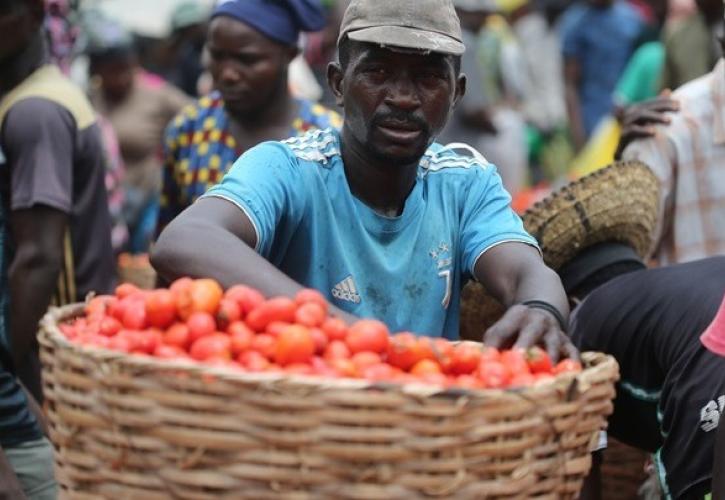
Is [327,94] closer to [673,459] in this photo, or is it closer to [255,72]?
[255,72]

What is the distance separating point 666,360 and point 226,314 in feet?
4.89

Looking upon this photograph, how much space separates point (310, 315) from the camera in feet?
8.75

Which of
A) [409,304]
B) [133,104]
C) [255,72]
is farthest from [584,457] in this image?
[133,104]

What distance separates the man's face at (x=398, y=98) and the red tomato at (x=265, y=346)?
81cm

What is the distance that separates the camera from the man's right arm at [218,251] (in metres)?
2.93

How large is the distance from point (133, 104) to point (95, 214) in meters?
4.79

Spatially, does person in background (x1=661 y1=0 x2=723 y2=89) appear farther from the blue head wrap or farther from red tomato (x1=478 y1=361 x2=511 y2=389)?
red tomato (x1=478 y1=361 x2=511 y2=389)

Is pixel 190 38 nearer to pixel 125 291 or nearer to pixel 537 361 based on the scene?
pixel 125 291

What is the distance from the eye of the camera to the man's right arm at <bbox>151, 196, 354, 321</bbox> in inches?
115

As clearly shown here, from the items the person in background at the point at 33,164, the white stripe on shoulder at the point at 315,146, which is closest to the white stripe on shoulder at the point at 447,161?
the white stripe on shoulder at the point at 315,146

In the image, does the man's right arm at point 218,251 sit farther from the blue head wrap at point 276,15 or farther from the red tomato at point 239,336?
the blue head wrap at point 276,15

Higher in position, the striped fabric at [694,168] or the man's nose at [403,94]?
the man's nose at [403,94]

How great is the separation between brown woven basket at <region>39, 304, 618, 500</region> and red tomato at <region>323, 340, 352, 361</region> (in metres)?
0.22

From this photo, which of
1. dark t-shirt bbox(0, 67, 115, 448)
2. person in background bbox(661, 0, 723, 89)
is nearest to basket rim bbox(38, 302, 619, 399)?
dark t-shirt bbox(0, 67, 115, 448)
